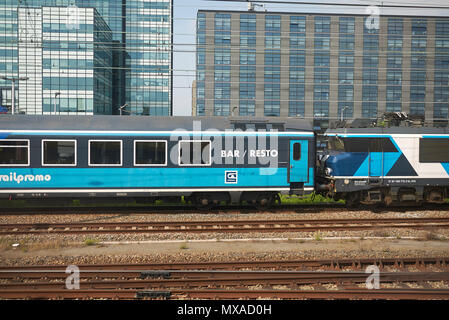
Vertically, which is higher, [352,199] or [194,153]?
[194,153]

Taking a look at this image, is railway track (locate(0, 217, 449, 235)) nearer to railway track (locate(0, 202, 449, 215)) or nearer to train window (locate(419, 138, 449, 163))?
railway track (locate(0, 202, 449, 215))

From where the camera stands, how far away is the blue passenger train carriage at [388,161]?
14.3 m

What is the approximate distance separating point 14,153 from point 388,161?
1383 centimetres

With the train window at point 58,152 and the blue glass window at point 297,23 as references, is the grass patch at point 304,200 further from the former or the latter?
the blue glass window at point 297,23

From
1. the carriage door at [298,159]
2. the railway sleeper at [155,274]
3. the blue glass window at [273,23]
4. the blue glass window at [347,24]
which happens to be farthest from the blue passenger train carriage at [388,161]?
the blue glass window at [347,24]

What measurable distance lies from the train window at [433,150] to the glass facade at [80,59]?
34.0 m

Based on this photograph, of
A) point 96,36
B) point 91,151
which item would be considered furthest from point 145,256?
point 96,36

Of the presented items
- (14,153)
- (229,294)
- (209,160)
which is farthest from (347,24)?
(229,294)

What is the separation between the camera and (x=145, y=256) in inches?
347

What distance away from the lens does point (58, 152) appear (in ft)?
42.5

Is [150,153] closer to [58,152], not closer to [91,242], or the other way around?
[58,152]
